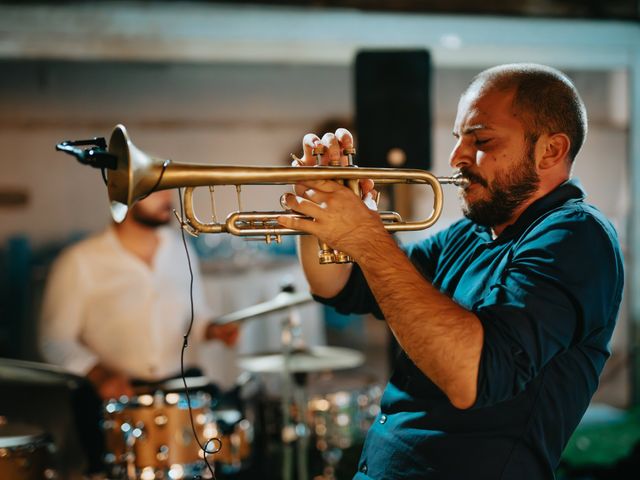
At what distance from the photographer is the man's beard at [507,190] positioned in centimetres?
234

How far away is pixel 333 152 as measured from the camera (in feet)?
7.55

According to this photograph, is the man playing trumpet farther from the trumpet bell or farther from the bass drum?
the bass drum

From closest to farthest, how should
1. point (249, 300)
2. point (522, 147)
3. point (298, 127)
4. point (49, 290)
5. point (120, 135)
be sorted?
point (120, 135) < point (522, 147) < point (49, 290) < point (249, 300) < point (298, 127)

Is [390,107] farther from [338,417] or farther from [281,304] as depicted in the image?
[338,417]

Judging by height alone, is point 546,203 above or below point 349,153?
below

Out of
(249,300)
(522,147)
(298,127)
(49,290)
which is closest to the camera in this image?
(522,147)

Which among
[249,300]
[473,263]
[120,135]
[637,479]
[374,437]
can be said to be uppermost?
[120,135]

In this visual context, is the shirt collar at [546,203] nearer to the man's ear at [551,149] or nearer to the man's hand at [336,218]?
the man's ear at [551,149]

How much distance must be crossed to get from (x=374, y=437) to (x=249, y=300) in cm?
450

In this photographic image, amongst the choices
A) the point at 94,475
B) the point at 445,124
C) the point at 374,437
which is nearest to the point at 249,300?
the point at 94,475

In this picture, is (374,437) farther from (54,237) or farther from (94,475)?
(54,237)

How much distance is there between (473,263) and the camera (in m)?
2.43

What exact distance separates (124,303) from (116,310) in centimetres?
7

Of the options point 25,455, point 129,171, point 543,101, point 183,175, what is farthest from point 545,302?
point 25,455
